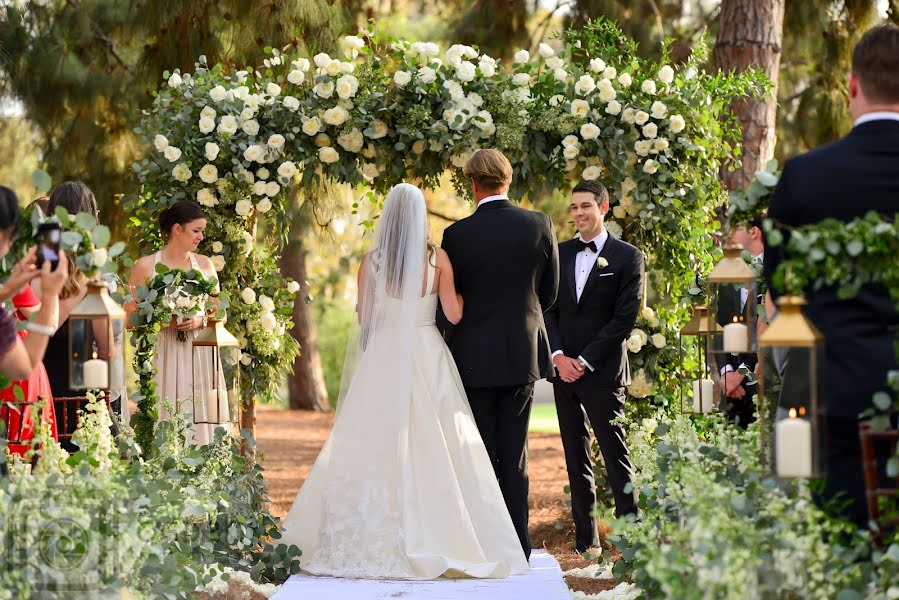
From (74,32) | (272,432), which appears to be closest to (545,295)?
(74,32)

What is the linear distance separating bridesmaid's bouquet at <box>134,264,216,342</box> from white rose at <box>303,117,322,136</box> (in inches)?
50.2

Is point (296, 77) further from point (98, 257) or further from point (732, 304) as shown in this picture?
point (98, 257)

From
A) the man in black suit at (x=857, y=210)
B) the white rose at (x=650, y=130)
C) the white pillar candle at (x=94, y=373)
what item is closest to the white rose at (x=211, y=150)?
the white rose at (x=650, y=130)

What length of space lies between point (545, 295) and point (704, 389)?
103cm

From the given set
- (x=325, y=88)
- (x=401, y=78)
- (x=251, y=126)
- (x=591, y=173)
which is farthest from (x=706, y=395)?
(x=251, y=126)

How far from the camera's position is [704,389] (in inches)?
178

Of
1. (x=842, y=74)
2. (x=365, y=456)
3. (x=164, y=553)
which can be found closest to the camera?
(x=164, y=553)

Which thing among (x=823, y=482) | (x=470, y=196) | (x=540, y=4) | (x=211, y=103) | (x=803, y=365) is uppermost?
(x=540, y=4)

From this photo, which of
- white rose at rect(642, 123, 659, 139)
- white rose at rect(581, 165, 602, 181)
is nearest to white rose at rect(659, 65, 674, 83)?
white rose at rect(642, 123, 659, 139)

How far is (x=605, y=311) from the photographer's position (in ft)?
18.9

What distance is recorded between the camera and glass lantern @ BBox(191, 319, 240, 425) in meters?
5.12

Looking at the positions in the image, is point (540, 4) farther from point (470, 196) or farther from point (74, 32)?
point (470, 196)

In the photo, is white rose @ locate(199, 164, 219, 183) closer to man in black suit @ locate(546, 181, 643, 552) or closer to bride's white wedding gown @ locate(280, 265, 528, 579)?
bride's white wedding gown @ locate(280, 265, 528, 579)

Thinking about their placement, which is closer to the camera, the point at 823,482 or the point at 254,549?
the point at 823,482
